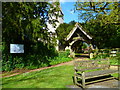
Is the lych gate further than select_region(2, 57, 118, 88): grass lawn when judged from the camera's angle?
Yes

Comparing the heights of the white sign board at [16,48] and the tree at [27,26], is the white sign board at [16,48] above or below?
below

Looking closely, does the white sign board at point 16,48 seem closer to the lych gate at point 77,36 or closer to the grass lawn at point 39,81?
the grass lawn at point 39,81

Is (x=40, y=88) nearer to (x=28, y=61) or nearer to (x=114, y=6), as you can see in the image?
(x=28, y=61)

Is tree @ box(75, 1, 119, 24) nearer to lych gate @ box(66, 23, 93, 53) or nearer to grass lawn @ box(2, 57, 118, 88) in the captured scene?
lych gate @ box(66, 23, 93, 53)

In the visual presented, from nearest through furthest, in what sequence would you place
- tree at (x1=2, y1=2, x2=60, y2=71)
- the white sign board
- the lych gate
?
tree at (x1=2, y1=2, x2=60, y2=71) → the white sign board → the lych gate

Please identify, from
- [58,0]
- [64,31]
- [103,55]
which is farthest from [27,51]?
[64,31]

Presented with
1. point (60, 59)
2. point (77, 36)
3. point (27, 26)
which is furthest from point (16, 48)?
point (77, 36)

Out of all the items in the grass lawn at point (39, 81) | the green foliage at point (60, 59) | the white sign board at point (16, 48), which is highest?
the white sign board at point (16, 48)

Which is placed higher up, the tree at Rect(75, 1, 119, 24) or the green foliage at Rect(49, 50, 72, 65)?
the tree at Rect(75, 1, 119, 24)

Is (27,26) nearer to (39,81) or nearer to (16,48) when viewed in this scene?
(16,48)

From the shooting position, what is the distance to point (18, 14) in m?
8.75

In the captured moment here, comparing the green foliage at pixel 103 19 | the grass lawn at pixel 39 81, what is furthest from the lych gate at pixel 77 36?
the grass lawn at pixel 39 81

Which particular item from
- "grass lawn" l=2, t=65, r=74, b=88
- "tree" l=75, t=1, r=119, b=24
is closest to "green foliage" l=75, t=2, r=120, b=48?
"tree" l=75, t=1, r=119, b=24

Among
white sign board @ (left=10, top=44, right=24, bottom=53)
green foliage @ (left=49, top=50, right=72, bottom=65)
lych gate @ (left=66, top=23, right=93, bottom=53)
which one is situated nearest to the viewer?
white sign board @ (left=10, top=44, right=24, bottom=53)
